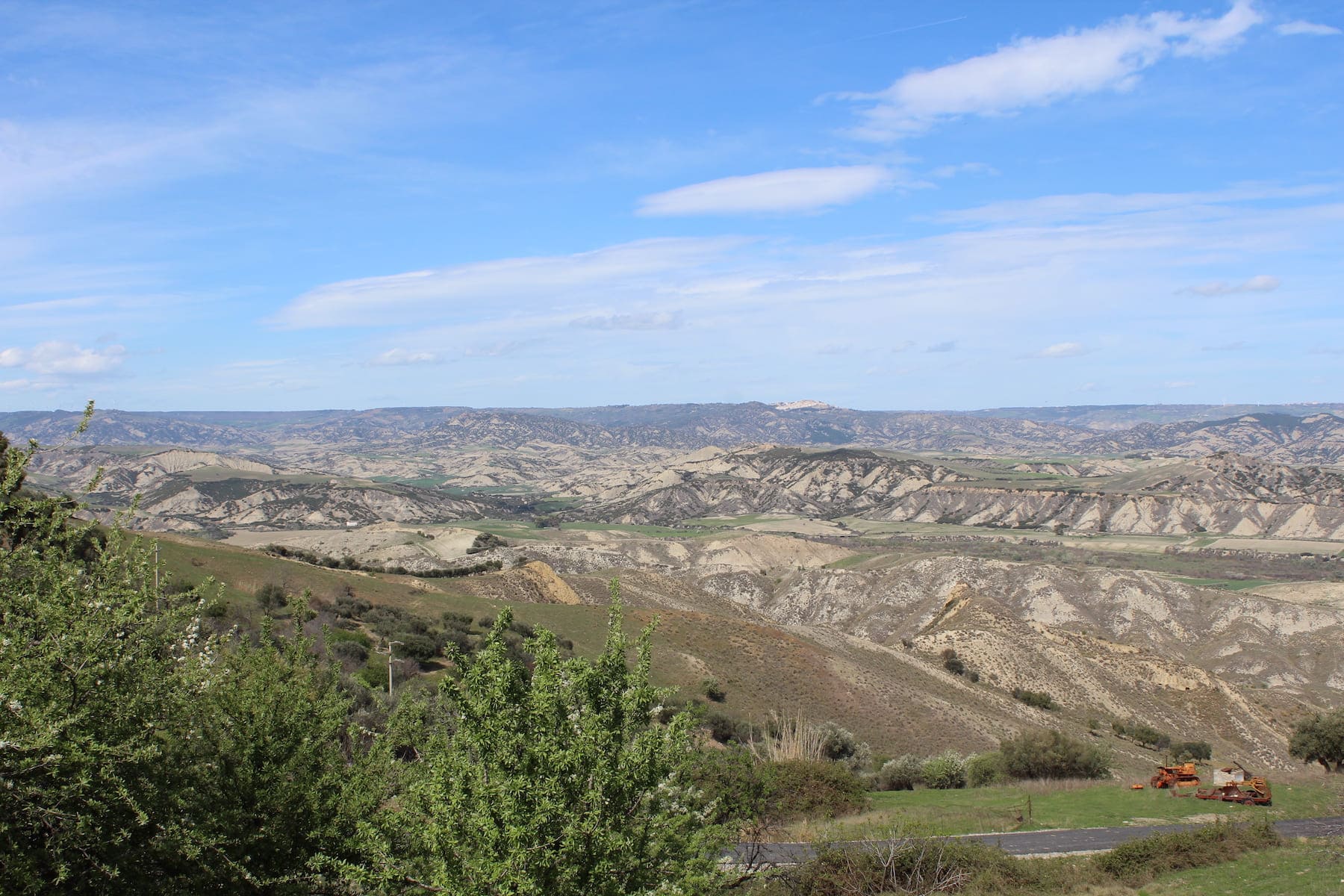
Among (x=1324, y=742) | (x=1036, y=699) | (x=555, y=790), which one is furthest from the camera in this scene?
(x=1036, y=699)

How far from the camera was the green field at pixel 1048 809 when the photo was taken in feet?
79.0

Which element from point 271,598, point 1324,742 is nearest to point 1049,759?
point 1324,742

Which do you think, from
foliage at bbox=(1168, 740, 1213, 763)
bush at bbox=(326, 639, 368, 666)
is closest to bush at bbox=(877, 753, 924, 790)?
foliage at bbox=(1168, 740, 1213, 763)

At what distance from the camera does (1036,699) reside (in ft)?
188

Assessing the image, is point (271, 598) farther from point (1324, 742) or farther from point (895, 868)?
point (1324, 742)

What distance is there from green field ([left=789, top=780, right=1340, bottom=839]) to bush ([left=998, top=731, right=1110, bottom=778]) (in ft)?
12.8

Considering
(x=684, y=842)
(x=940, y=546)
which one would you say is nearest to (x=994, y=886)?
(x=684, y=842)

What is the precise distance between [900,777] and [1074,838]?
1101cm

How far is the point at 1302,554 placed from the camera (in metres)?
144

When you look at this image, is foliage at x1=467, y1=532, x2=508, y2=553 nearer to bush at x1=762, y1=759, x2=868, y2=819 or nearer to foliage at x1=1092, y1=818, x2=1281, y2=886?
bush at x1=762, y1=759, x2=868, y2=819

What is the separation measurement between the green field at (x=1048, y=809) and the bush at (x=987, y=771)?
3096 mm

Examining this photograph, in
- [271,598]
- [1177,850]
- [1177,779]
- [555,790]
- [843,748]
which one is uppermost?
[555,790]

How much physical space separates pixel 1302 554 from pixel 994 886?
520ft

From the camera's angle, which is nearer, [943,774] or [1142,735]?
[943,774]
